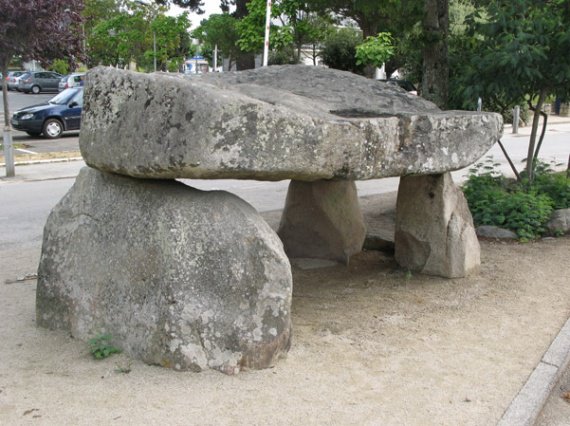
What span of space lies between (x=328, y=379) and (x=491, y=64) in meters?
5.07

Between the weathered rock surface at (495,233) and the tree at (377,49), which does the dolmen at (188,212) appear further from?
the tree at (377,49)

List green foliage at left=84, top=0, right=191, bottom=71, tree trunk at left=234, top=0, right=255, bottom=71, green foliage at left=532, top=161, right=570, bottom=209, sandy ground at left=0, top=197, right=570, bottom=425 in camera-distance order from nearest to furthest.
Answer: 1. sandy ground at left=0, top=197, right=570, bottom=425
2. green foliage at left=532, top=161, right=570, bottom=209
3. tree trunk at left=234, top=0, right=255, bottom=71
4. green foliage at left=84, top=0, right=191, bottom=71

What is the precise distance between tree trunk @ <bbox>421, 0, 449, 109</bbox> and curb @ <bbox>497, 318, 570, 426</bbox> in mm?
4548

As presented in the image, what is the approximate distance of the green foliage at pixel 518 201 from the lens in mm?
7742

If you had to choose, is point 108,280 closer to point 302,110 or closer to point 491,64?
point 302,110

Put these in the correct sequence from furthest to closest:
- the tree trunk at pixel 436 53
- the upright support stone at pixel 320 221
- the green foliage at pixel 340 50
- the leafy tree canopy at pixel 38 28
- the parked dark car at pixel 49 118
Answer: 1. the green foliage at pixel 340 50
2. the parked dark car at pixel 49 118
3. the leafy tree canopy at pixel 38 28
4. the tree trunk at pixel 436 53
5. the upright support stone at pixel 320 221

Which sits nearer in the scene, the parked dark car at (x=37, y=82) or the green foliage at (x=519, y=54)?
the green foliage at (x=519, y=54)

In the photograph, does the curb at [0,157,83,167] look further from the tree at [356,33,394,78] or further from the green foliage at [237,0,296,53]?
the tree at [356,33,394,78]

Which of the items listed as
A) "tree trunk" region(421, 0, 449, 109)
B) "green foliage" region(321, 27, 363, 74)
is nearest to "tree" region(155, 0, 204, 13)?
"green foliage" region(321, 27, 363, 74)

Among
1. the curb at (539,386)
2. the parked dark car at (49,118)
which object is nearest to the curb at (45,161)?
the parked dark car at (49,118)

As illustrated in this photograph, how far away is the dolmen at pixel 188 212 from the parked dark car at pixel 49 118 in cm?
1451

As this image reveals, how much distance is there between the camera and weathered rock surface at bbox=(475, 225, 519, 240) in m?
7.65

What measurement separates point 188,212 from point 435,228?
2701mm

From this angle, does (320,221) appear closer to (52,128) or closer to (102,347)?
(102,347)
